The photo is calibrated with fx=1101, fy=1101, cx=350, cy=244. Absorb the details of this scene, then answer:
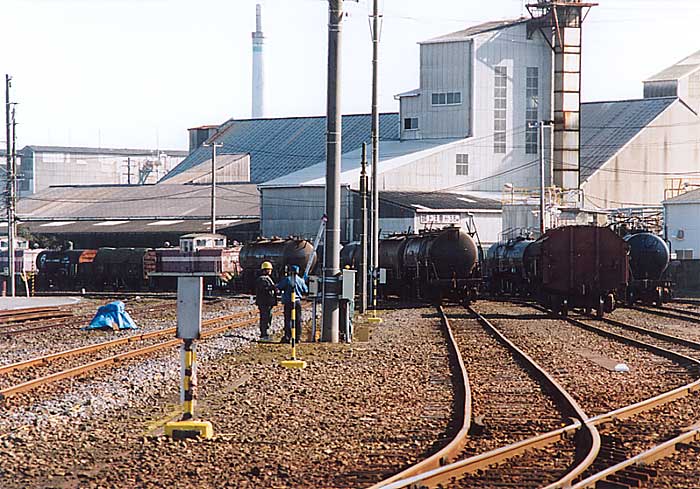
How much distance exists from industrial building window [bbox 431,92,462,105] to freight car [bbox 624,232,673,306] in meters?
29.8

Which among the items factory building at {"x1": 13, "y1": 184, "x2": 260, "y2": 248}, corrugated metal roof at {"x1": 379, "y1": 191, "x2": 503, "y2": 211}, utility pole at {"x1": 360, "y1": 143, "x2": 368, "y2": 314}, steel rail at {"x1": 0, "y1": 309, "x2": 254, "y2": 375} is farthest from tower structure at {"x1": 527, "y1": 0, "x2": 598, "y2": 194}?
steel rail at {"x1": 0, "y1": 309, "x2": 254, "y2": 375}

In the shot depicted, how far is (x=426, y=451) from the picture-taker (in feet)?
33.2

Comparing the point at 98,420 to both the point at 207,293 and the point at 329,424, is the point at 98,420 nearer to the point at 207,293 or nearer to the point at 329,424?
the point at 329,424

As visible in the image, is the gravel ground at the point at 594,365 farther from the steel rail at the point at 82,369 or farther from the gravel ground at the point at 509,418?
the steel rail at the point at 82,369

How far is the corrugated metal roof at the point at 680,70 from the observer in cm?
7650

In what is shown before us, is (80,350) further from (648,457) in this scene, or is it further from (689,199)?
(689,199)

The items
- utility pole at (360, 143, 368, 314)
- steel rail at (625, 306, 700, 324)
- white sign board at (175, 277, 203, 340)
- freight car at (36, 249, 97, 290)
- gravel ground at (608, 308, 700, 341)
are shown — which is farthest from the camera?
freight car at (36, 249, 97, 290)

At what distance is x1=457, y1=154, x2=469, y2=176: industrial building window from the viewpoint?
67250mm

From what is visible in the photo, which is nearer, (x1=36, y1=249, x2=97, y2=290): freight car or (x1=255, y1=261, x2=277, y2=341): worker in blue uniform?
(x1=255, y1=261, x2=277, y2=341): worker in blue uniform

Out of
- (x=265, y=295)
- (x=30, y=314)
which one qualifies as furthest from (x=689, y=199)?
(x=265, y=295)

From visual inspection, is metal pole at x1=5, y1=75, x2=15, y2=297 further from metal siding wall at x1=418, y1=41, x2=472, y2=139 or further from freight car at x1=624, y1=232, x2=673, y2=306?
metal siding wall at x1=418, y1=41, x2=472, y2=139

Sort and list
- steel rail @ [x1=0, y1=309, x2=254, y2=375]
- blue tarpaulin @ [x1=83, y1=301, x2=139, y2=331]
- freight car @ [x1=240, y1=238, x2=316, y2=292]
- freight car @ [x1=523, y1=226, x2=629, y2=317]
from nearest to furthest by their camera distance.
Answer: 1. steel rail @ [x1=0, y1=309, x2=254, y2=375]
2. blue tarpaulin @ [x1=83, y1=301, x2=139, y2=331]
3. freight car @ [x1=523, y1=226, x2=629, y2=317]
4. freight car @ [x1=240, y1=238, x2=316, y2=292]

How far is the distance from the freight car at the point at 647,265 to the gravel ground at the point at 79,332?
13.8 m

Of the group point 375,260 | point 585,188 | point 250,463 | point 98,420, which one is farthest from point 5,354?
point 585,188
